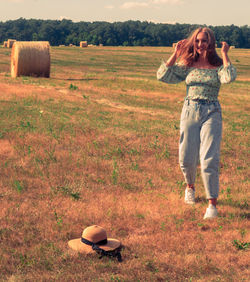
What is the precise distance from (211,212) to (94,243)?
187cm

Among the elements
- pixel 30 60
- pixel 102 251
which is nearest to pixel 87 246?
pixel 102 251

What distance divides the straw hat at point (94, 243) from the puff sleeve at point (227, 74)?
246 cm

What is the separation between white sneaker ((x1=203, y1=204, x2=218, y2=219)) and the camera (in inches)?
242

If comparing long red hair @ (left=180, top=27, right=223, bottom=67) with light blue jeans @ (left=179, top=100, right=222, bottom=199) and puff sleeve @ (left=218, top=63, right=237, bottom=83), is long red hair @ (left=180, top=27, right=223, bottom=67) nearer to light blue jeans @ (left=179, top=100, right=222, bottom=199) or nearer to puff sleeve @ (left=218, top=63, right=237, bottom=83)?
puff sleeve @ (left=218, top=63, right=237, bottom=83)

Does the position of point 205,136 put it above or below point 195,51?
below

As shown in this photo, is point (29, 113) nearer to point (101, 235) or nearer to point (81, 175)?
point (81, 175)

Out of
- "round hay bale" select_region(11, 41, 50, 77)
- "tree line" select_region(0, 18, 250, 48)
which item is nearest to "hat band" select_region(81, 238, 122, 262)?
"round hay bale" select_region(11, 41, 50, 77)

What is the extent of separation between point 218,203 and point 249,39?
5053 inches

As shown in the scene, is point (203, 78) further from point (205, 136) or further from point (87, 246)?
point (87, 246)

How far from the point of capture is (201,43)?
6.23 m

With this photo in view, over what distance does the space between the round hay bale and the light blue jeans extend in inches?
718

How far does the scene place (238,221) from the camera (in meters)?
6.06

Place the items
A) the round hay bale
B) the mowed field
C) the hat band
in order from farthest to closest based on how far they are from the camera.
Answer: the round hay bale < the hat band < the mowed field

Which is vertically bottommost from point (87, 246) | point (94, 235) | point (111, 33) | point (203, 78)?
point (87, 246)
